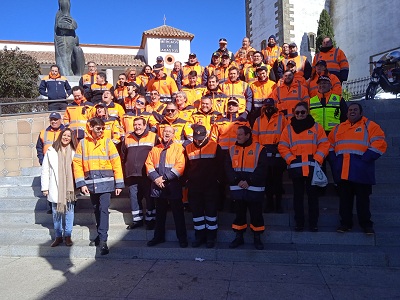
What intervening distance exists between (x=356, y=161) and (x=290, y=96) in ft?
6.24

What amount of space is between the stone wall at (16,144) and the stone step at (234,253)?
11.0ft

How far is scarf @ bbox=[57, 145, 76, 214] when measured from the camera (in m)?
5.16

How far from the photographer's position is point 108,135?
20.4ft

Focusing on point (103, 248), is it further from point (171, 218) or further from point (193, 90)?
point (193, 90)

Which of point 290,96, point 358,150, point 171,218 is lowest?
point 171,218

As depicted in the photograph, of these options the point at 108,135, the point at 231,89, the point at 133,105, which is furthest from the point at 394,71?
the point at 108,135

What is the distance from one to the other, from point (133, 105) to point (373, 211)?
485 cm

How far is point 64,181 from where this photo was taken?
519 cm

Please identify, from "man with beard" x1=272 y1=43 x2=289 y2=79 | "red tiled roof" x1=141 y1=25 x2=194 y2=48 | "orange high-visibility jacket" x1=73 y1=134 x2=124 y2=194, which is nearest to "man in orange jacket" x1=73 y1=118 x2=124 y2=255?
"orange high-visibility jacket" x1=73 y1=134 x2=124 y2=194

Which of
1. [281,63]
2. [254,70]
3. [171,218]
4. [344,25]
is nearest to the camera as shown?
[171,218]

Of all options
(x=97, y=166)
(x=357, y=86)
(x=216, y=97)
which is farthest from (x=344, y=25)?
(x=97, y=166)

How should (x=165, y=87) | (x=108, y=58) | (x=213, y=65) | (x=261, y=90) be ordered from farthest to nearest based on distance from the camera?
(x=108, y=58), (x=213, y=65), (x=165, y=87), (x=261, y=90)

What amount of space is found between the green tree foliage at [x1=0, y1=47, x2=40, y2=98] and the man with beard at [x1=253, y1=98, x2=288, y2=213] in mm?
14670

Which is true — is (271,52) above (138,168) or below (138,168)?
above
